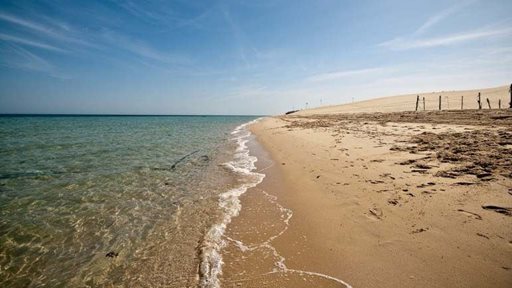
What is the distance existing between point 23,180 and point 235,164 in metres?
7.84

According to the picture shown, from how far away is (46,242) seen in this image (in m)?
5.07

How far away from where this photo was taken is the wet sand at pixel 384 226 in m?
3.45

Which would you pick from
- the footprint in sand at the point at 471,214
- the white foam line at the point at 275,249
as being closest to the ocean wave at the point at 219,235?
the white foam line at the point at 275,249

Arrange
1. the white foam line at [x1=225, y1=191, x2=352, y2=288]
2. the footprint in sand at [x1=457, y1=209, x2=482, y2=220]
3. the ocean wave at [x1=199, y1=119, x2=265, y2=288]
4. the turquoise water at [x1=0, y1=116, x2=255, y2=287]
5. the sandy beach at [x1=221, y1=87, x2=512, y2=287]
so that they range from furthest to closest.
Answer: the footprint in sand at [x1=457, y1=209, x2=482, y2=220] → the turquoise water at [x1=0, y1=116, x2=255, y2=287] → the ocean wave at [x1=199, y1=119, x2=265, y2=288] → the white foam line at [x1=225, y1=191, x2=352, y2=288] → the sandy beach at [x1=221, y1=87, x2=512, y2=287]

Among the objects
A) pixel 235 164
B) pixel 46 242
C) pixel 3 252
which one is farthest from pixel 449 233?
pixel 235 164

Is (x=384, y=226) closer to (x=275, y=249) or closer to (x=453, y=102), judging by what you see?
(x=275, y=249)

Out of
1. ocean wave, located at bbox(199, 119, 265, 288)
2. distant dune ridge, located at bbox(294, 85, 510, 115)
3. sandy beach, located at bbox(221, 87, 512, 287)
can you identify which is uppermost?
distant dune ridge, located at bbox(294, 85, 510, 115)

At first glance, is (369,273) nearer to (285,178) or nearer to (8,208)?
(285,178)

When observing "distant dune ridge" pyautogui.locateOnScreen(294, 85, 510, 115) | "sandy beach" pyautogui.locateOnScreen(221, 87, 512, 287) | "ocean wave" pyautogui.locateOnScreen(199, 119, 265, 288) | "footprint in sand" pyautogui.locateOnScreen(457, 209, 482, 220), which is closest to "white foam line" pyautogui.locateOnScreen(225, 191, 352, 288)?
"sandy beach" pyautogui.locateOnScreen(221, 87, 512, 287)

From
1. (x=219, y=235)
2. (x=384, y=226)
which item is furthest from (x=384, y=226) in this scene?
(x=219, y=235)

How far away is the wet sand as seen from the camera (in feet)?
11.3

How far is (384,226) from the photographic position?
4.64m

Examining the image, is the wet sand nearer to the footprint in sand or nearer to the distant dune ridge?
the footprint in sand

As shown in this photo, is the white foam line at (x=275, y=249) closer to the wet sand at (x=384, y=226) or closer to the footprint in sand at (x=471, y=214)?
the wet sand at (x=384, y=226)
